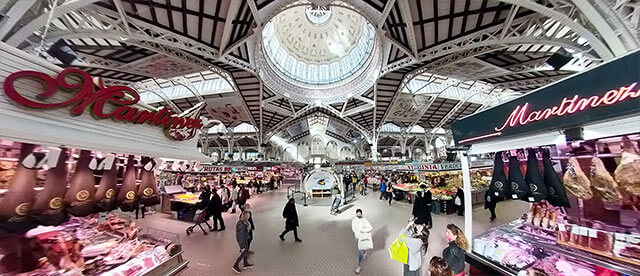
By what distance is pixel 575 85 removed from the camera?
2.35m

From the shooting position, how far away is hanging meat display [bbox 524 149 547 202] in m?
3.18

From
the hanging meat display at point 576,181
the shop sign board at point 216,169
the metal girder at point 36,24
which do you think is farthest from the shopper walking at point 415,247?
the shop sign board at point 216,169

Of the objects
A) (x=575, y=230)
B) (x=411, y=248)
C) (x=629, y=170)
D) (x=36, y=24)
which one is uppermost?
(x=36, y=24)

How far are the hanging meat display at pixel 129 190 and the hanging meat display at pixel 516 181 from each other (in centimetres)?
696

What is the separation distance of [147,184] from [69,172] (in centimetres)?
134

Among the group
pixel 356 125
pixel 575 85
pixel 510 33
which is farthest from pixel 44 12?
pixel 356 125

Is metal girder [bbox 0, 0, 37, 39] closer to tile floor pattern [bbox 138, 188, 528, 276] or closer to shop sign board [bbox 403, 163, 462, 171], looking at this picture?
tile floor pattern [bbox 138, 188, 528, 276]

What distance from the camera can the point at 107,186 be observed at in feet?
11.4

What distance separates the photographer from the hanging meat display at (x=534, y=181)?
3.18m

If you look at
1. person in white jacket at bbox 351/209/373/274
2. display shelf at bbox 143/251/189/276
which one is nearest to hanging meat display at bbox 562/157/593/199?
person in white jacket at bbox 351/209/373/274

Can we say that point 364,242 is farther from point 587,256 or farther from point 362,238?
point 587,256

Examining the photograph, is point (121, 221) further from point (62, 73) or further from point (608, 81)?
point (608, 81)

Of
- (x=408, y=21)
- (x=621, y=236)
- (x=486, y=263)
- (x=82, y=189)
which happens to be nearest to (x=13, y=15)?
(x=82, y=189)

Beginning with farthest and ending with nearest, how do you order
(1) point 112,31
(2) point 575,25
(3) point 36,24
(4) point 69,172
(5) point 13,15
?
(1) point 112,31
(2) point 575,25
(3) point 36,24
(5) point 13,15
(4) point 69,172
